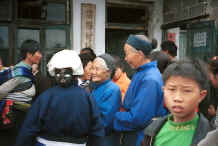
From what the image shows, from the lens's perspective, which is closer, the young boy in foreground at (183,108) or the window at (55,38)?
the young boy in foreground at (183,108)

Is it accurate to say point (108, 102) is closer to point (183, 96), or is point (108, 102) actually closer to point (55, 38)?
point (183, 96)

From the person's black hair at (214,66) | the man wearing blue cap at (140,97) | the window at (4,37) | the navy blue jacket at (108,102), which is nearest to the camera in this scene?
the man wearing blue cap at (140,97)

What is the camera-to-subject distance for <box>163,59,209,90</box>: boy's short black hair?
1.62m

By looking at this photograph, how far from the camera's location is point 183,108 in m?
1.54

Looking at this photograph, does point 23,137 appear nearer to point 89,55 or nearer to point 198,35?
point 89,55

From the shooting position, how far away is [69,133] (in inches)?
93.1

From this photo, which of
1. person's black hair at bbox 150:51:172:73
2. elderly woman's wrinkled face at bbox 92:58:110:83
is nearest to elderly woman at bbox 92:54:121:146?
elderly woman's wrinkled face at bbox 92:58:110:83

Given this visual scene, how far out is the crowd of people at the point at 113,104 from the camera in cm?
162

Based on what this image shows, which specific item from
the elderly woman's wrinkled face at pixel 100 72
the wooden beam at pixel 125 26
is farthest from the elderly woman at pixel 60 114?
the wooden beam at pixel 125 26

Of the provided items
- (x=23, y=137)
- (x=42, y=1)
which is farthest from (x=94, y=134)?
(x=42, y=1)

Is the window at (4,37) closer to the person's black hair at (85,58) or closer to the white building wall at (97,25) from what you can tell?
the white building wall at (97,25)

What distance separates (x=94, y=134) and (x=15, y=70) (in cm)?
139

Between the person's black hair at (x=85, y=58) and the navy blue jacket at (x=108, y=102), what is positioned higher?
the person's black hair at (x=85, y=58)

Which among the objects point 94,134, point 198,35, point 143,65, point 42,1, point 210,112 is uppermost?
point 42,1
